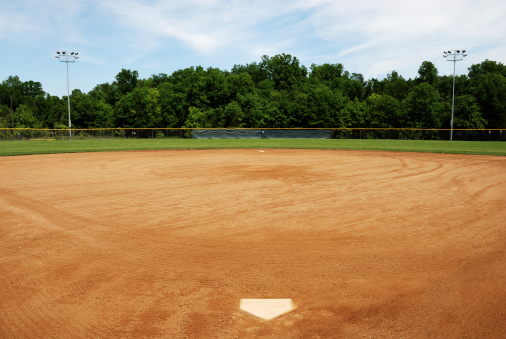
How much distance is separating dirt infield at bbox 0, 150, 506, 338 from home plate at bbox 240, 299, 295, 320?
0.31 ft

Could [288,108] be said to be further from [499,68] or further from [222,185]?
[222,185]

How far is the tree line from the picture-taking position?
6444 centimetres

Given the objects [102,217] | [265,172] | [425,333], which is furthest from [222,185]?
[425,333]

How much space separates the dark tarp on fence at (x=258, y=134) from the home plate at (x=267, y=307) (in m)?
44.7

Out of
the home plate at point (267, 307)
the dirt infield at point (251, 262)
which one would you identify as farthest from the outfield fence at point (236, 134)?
the home plate at point (267, 307)

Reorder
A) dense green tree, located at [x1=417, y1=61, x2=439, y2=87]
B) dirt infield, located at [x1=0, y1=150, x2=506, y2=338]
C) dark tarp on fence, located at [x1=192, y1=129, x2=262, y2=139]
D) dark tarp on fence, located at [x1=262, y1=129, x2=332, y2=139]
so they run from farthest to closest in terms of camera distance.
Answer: dense green tree, located at [x1=417, y1=61, x2=439, y2=87] < dark tarp on fence, located at [x1=262, y1=129, x2=332, y2=139] < dark tarp on fence, located at [x1=192, y1=129, x2=262, y2=139] < dirt infield, located at [x1=0, y1=150, x2=506, y2=338]

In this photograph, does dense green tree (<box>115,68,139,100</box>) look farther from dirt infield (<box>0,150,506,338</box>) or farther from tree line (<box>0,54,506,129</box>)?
dirt infield (<box>0,150,506,338</box>)

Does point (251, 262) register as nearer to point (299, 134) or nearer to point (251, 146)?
point (251, 146)

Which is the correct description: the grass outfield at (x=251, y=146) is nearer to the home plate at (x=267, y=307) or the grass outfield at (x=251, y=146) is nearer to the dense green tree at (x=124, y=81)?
the home plate at (x=267, y=307)

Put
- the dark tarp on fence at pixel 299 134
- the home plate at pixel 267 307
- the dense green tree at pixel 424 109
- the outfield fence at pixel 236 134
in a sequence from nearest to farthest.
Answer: the home plate at pixel 267 307
the outfield fence at pixel 236 134
the dark tarp on fence at pixel 299 134
the dense green tree at pixel 424 109

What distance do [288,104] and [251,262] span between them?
213 feet

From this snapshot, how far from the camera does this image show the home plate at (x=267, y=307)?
3.63 meters

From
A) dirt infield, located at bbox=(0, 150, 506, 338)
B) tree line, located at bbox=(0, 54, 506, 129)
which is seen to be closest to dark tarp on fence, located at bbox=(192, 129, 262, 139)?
tree line, located at bbox=(0, 54, 506, 129)

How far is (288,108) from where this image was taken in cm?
6781
